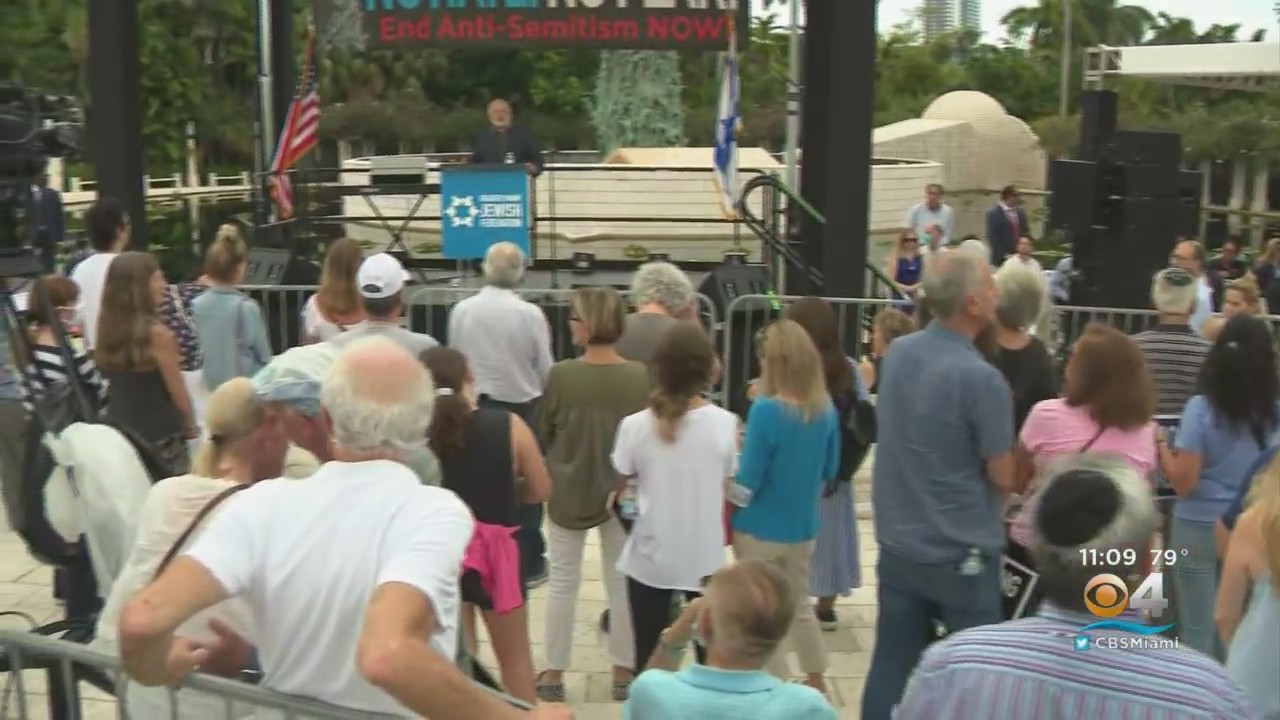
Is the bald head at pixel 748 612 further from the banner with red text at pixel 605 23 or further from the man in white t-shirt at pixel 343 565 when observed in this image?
the banner with red text at pixel 605 23

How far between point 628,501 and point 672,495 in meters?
0.20

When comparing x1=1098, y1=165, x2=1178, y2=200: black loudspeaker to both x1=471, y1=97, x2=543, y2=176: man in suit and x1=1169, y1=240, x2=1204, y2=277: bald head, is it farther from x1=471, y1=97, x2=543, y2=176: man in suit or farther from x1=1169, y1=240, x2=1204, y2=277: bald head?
x1=471, y1=97, x2=543, y2=176: man in suit

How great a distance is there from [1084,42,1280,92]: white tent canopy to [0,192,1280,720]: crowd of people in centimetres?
2260

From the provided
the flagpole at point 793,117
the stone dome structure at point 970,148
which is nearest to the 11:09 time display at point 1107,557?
the flagpole at point 793,117

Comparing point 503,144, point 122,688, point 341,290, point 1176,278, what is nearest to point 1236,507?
point 1176,278

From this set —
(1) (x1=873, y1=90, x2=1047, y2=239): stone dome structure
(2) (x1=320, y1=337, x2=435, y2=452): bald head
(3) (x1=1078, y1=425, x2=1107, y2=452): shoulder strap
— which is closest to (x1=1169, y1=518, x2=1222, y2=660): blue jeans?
(3) (x1=1078, y1=425, x2=1107, y2=452): shoulder strap

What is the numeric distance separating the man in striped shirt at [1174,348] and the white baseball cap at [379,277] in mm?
2859

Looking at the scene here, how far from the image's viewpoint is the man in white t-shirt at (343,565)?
7.52ft

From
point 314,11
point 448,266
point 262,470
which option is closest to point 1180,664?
point 262,470

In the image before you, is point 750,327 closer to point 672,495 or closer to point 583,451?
point 583,451

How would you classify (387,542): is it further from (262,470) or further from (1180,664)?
(1180,664)

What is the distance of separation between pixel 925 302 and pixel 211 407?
2.09 meters

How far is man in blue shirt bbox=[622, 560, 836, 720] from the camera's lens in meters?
2.56

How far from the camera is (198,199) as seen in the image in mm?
35031
